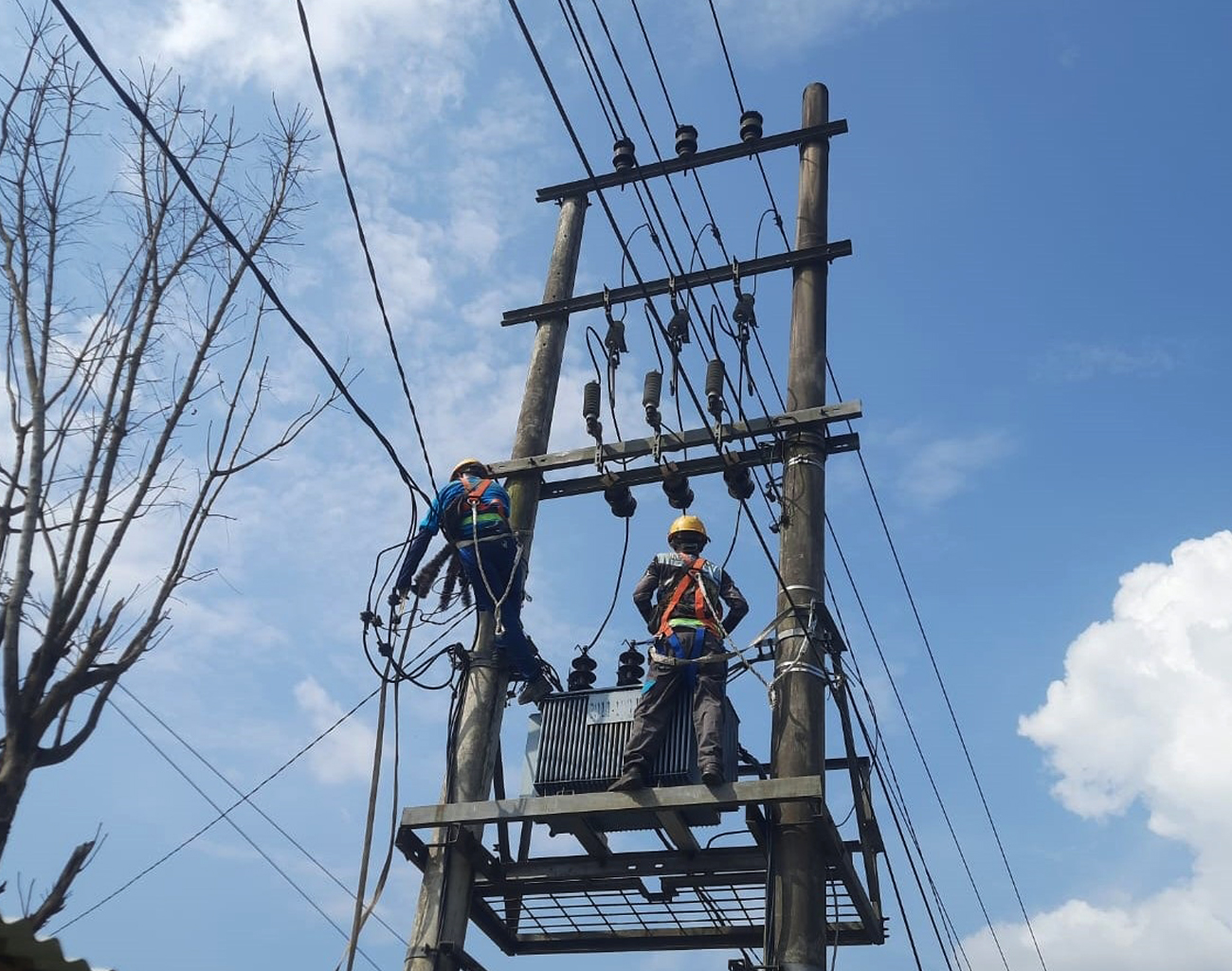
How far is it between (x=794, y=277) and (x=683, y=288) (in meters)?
0.85

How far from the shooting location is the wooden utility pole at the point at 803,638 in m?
7.23

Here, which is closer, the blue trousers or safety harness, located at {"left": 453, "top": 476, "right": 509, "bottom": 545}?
the blue trousers

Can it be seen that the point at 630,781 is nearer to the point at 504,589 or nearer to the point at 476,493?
the point at 504,589

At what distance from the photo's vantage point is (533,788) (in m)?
8.09

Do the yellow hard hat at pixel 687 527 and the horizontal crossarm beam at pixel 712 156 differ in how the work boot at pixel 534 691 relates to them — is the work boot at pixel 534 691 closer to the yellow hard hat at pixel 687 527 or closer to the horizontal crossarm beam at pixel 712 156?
the yellow hard hat at pixel 687 527

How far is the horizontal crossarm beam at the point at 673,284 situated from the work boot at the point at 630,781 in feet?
12.6

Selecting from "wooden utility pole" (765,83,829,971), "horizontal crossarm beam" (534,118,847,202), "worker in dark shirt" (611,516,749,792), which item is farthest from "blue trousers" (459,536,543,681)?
"horizontal crossarm beam" (534,118,847,202)

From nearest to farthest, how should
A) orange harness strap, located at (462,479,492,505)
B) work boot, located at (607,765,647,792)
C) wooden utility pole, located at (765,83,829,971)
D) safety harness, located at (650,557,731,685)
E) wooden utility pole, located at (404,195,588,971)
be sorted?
wooden utility pole, located at (765,83,829,971) → wooden utility pole, located at (404,195,588,971) → work boot, located at (607,765,647,792) → safety harness, located at (650,557,731,685) → orange harness strap, located at (462,479,492,505)

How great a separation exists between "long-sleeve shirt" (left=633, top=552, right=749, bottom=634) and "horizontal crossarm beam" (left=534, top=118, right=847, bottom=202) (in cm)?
362

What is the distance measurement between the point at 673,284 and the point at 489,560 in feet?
8.88

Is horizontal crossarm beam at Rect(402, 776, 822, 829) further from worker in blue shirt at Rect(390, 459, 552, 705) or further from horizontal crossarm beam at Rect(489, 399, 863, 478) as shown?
horizontal crossarm beam at Rect(489, 399, 863, 478)

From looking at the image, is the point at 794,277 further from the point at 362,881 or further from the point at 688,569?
the point at 362,881

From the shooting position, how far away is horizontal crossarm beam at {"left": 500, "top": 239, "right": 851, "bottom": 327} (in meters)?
9.94

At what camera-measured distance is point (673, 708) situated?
8062 mm
